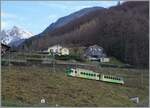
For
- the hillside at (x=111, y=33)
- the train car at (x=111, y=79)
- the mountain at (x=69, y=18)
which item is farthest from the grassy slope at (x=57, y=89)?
the mountain at (x=69, y=18)

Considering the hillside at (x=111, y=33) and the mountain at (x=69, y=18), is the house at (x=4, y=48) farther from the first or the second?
the mountain at (x=69, y=18)

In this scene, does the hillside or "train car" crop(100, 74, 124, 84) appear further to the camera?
"train car" crop(100, 74, 124, 84)

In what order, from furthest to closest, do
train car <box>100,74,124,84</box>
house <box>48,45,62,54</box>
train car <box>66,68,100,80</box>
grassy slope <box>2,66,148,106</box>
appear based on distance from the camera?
train car <box>66,68,100,80</box> < train car <box>100,74,124,84</box> < house <box>48,45,62,54</box> < grassy slope <box>2,66,148,106</box>

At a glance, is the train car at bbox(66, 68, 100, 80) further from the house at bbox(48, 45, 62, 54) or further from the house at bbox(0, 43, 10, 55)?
the house at bbox(0, 43, 10, 55)

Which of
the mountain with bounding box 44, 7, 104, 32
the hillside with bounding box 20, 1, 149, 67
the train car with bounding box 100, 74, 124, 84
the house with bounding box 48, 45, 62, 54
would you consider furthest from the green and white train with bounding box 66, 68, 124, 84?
the mountain with bounding box 44, 7, 104, 32

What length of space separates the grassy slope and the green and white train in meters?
0.09

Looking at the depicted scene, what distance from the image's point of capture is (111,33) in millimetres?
5480

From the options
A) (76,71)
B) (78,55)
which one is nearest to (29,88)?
(78,55)

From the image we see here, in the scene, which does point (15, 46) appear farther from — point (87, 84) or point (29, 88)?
point (87, 84)

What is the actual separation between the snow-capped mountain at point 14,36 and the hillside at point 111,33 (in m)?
0.09

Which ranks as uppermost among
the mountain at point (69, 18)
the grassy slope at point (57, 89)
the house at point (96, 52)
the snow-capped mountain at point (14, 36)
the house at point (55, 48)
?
the mountain at point (69, 18)

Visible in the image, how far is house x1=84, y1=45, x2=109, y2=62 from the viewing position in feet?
17.0

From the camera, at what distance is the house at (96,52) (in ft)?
17.0

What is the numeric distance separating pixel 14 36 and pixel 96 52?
71.6 inches
